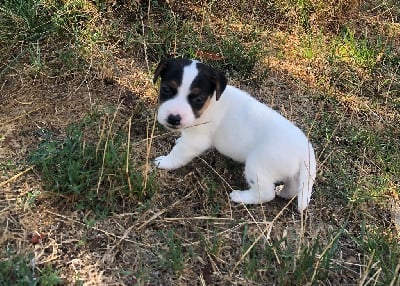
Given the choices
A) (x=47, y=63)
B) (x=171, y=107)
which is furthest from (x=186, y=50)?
(x=171, y=107)

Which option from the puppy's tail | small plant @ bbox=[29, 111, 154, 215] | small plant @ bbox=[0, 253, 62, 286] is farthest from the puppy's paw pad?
small plant @ bbox=[0, 253, 62, 286]

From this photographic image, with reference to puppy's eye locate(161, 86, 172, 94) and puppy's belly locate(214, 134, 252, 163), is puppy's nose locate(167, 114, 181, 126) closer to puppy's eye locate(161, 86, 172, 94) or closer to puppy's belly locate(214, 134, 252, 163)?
puppy's eye locate(161, 86, 172, 94)

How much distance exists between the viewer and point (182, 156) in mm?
3855

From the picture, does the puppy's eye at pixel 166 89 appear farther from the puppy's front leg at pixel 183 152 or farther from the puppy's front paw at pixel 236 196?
the puppy's front paw at pixel 236 196

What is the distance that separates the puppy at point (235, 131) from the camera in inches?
137

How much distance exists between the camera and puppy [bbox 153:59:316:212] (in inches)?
137

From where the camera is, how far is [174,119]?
3.44m

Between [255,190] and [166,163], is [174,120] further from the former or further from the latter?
[255,190]

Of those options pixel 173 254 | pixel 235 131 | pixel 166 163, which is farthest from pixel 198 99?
pixel 173 254

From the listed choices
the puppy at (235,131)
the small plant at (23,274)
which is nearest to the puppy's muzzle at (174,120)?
the puppy at (235,131)

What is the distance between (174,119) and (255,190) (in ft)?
2.40

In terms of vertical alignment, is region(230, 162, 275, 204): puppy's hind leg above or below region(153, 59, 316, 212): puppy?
below

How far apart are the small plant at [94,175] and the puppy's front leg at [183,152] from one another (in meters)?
0.28

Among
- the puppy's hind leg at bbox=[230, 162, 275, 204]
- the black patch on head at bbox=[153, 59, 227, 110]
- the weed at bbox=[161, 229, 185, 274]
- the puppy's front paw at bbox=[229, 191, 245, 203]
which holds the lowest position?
the weed at bbox=[161, 229, 185, 274]
